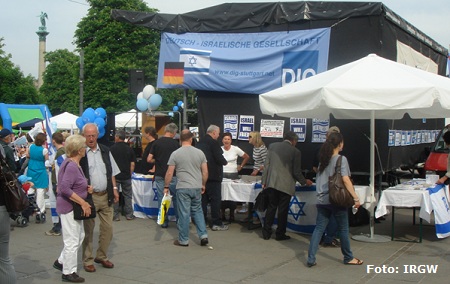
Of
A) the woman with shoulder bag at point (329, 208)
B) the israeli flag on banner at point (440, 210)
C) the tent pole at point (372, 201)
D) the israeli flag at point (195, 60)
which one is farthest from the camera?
the israeli flag at point (195, 60)

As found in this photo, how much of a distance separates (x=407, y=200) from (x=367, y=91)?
6.34 ft

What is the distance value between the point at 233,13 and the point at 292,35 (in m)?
1.48

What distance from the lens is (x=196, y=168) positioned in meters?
8.15

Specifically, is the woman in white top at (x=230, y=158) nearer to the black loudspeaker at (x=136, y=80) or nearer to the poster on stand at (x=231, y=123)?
the poster on stand at (x=231, y=123)

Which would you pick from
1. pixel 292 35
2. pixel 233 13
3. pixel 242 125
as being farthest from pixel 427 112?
pixel 233 13

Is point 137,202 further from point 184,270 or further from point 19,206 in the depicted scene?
point 19,206

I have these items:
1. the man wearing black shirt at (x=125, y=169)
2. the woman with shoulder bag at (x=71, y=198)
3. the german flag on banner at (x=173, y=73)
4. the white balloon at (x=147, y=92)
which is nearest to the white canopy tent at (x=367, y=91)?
the woman with shoulder bag at (x=71, y=198)

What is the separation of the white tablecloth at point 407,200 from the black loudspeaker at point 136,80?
9284 millimetres

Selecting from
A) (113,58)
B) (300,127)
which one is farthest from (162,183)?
(113,58)

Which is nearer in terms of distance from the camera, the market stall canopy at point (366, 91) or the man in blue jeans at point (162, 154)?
the market stall canopy at point (366, 91)

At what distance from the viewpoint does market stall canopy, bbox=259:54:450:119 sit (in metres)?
7.43

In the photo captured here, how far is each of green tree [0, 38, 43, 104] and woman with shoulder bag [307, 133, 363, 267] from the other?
1551 inches

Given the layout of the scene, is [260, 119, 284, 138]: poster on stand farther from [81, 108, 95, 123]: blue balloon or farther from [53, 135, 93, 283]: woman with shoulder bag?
[81, 108, 95, 123]: blue balloon

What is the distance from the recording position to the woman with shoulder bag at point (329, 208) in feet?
22.9
